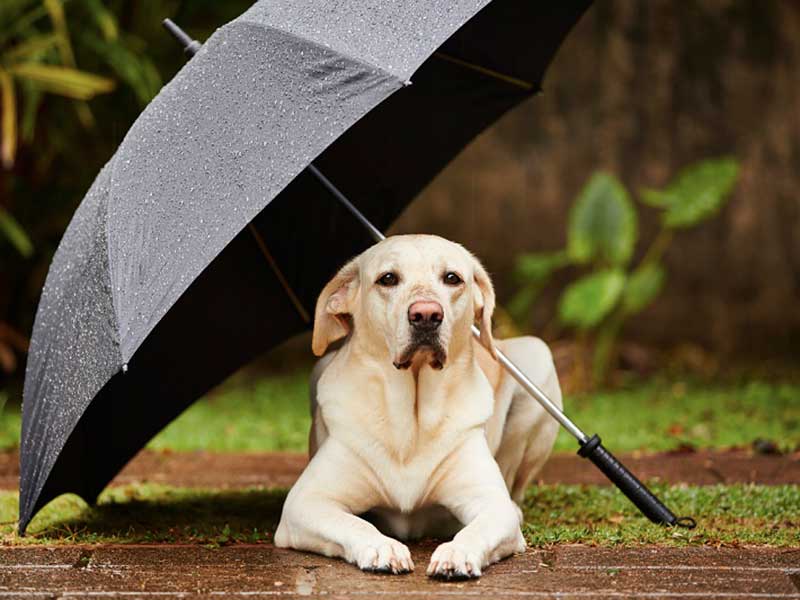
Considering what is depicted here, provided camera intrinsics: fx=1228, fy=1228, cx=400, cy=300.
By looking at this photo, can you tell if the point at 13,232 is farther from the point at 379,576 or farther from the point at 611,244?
the point at 379,576

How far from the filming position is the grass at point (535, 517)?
13.2ft

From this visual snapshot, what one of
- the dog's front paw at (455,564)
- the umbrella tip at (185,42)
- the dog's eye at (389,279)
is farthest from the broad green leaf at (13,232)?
the dog's front paw at (455,564)

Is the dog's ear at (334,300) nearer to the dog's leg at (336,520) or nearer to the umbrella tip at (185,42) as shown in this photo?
the dog's leg at (336,520)

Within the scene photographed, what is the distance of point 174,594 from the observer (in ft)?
10.8

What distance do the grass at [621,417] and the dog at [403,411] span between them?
93.9 inches

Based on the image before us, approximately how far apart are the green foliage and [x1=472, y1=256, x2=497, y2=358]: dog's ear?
3.78 meters

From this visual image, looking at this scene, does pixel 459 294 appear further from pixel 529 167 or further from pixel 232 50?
pixel 529 167

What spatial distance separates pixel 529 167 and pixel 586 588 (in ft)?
19.5

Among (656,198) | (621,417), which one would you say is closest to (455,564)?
(621,417)

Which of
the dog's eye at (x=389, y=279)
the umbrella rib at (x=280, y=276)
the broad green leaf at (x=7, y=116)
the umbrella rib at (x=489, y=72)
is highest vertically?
the umbrella rib at (x=489, y=72)

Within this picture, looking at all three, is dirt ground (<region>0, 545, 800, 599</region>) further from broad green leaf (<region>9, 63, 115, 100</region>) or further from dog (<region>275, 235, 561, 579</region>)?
broad green leaf (<region>9, 63, 115, 100</region>)

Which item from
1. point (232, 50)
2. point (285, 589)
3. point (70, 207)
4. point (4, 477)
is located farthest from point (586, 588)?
Answer: point (70, 207)

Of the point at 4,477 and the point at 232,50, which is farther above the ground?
the point at 232,50

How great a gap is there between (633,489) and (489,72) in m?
1.72
